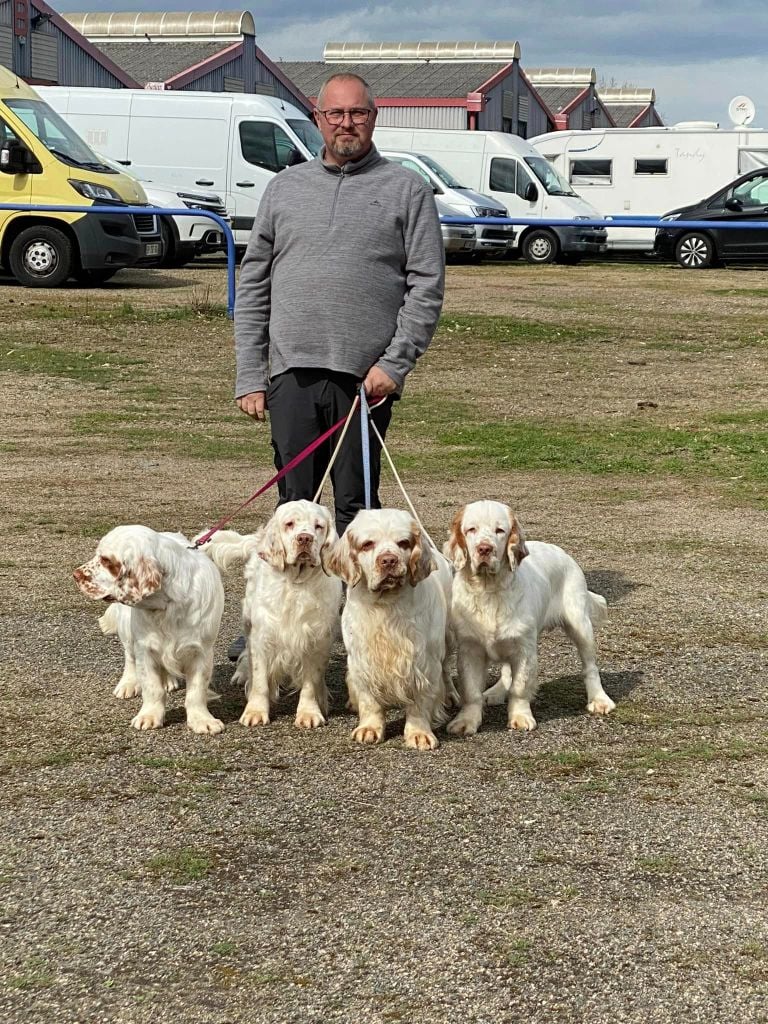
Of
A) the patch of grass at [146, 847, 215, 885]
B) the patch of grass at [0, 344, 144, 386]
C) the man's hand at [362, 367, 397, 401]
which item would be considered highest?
the man's hand at [362, 367, 397, 401]

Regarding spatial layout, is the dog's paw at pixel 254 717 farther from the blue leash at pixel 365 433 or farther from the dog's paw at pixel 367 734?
the blue leash at pixel 365 433

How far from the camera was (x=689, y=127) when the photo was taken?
114 ft

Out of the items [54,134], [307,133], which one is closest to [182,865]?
[54,134]

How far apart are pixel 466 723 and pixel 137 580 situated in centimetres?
126

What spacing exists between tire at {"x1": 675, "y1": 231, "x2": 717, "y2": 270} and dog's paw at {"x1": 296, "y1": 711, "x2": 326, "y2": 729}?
23.1 meters

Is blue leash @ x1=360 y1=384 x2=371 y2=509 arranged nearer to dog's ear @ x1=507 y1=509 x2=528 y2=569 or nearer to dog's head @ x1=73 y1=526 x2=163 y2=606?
dog's ear @ x1=507 y1=509 x2=528 y2=569

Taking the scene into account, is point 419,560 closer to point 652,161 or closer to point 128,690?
point 128,690

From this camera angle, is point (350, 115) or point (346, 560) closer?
point (346, 560)

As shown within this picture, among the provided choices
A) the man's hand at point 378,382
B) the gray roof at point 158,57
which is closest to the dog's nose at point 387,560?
the man's hand at point 378,382

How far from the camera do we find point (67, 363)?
15.8 meters

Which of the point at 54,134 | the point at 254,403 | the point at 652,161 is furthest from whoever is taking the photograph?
the point at 652,161

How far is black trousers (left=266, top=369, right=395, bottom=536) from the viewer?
19.2ft

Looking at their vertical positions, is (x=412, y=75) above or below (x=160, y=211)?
above

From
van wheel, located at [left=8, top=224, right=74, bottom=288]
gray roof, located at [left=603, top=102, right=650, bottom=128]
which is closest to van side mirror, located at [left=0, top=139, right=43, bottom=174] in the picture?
van wheel, located at [left=8, top=224, right=74, bottom=288]
